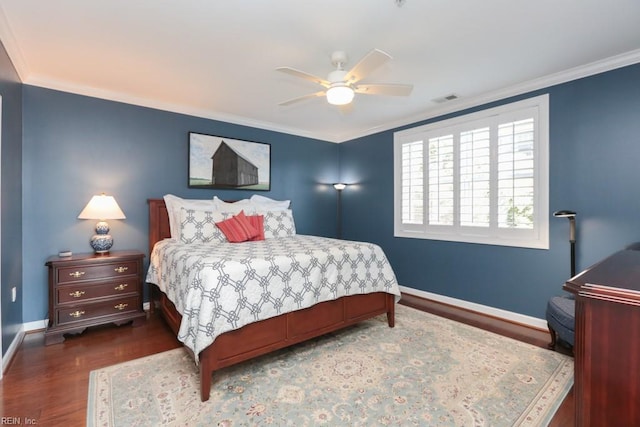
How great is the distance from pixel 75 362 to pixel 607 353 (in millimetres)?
3275

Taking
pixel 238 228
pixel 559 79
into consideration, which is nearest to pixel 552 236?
pixel 559 79

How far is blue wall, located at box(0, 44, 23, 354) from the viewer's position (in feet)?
7.64

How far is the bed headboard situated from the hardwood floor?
2.95 feet

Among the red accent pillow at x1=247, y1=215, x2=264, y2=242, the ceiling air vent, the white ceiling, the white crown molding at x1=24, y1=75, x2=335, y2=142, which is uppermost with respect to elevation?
the ceiling air vent

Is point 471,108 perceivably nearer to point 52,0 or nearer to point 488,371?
point 488,371

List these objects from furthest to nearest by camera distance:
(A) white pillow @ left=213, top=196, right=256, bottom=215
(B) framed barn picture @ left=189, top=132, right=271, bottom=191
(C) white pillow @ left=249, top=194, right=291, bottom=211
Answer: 1. (C) white pillow @ left=249, top=194, right=291, bottom=211
2. (B) framed barn picture @ left=189, top=132, right=271, bottom=191
3. (A) white pillow @ left=213, top=196, right=256, bottom=215

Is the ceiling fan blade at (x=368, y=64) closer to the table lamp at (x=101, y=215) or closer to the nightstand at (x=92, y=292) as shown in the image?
the table lamp at (x=101, y=215)

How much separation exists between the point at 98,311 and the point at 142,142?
1.96 m

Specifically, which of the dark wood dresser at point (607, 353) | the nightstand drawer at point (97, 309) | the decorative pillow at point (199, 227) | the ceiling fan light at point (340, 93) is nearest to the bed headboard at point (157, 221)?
the decorative pillow at point (199, 227)

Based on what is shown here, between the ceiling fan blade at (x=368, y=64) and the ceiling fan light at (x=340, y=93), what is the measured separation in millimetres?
71

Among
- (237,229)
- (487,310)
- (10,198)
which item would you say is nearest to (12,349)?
(10,198)

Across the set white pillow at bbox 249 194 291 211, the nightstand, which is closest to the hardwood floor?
the nightstand

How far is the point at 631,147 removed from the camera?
2.60 m

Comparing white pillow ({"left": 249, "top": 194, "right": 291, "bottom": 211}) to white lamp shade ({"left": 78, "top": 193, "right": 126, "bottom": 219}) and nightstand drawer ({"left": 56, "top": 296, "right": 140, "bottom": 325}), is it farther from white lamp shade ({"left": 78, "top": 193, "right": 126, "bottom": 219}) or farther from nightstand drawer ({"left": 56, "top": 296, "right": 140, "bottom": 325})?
nightstand drawer ({"left": 56, "top": 296, "right": 140, "bottom": 325})
